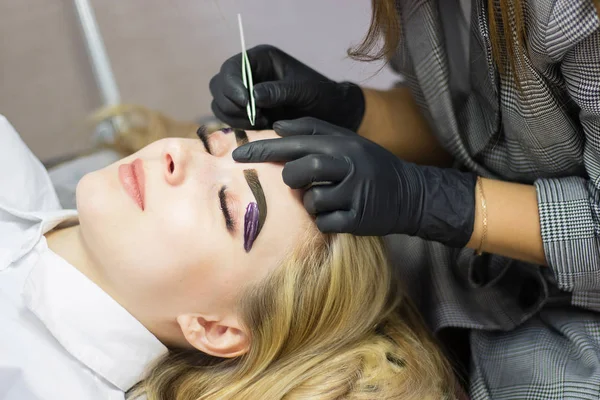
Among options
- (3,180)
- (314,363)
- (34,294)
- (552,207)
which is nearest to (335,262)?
(314,363)

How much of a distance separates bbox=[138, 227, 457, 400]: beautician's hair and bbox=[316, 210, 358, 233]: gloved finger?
2.7 inches

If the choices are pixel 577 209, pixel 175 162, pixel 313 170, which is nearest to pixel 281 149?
pixel 313 170

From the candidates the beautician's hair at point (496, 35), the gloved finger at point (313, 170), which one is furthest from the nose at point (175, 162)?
the beautician's hair at point (496, 35)

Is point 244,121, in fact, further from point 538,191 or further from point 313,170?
point 538,191

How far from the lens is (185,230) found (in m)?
1.10

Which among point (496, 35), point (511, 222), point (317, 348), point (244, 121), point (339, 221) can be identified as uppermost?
point (496, 35)

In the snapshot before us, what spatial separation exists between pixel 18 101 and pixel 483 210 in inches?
61.2

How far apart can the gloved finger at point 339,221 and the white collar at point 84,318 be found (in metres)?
0.43

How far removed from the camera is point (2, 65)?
195 centimetres

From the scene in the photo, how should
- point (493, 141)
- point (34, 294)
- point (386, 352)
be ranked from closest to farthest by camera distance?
point (34, 294), point (386, 352), point (493, 141)

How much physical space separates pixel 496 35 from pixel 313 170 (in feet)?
1.37

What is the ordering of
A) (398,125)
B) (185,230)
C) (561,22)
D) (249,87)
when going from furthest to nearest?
(398,125) < (249,87) < (185,230) < (561,22)

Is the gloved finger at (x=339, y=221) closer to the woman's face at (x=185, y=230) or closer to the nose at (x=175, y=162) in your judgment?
the woman's face at (x=185, y=230)

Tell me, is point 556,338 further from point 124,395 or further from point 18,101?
point 18,101
